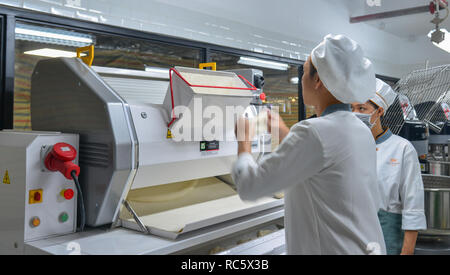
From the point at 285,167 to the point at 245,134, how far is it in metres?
0.19

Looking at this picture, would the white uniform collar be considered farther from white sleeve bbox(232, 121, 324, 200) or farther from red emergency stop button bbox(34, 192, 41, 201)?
red emergency stop button bbox(34, 192, 41, 201)

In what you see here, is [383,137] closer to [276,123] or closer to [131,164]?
[276,123]

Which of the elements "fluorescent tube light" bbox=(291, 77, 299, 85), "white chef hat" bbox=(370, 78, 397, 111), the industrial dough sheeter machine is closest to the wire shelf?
"white chef hat" bbox=(370, 78, 397, 111)

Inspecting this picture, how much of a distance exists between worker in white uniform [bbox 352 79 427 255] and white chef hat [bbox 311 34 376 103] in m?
0.64

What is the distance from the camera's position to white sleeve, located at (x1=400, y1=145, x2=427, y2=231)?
1.75 m

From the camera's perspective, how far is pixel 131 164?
1486 mm

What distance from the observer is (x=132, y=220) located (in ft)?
5.39

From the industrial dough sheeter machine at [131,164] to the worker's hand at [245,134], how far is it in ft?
1.47

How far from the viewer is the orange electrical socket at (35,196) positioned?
1428 millimetres

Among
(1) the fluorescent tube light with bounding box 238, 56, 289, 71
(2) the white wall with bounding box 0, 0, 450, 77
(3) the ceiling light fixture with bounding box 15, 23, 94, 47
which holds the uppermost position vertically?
(2) the white wall with bounding box 0, 0, 450, 77

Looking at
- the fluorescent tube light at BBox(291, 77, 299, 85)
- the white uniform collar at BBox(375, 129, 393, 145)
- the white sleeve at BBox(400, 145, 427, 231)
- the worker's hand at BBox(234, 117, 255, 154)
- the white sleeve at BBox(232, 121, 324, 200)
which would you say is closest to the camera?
the white sleeve at BBox(232, 121, 324, 200)

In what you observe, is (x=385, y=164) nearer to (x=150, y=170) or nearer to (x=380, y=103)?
(x=380, y=103)

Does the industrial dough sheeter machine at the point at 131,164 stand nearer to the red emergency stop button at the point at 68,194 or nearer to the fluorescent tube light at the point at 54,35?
the red emergency stop button at the point at 68,194
